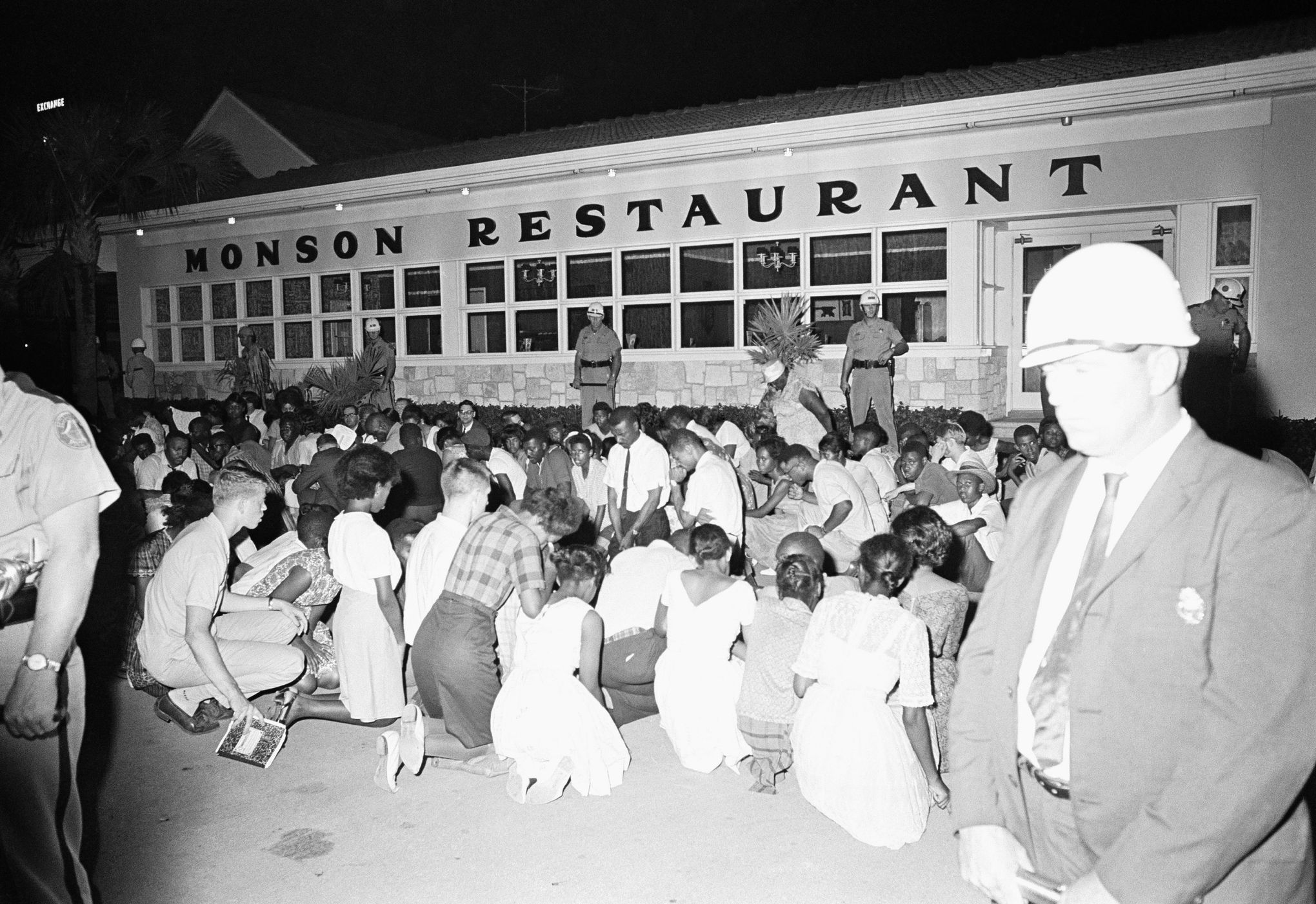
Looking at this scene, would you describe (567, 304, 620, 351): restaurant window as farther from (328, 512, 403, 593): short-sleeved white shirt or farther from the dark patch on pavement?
the dark patch on pavement

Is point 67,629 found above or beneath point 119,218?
beneath

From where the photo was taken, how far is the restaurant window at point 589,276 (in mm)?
14789

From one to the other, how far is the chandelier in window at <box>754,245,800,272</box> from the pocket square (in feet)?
39.1

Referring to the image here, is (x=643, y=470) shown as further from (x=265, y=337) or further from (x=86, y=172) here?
(x=86, y=172)

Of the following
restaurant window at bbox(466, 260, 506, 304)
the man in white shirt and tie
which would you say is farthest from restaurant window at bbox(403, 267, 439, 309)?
the man in white shirt and tie

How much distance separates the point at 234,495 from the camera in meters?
5.28

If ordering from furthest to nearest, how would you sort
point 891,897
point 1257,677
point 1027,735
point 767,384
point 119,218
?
1. point 119,218
2. point 767,384
3. point 891,897
4. point 1027,735
5. point 1257,677

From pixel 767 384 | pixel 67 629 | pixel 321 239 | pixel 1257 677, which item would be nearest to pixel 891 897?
pixel 1257 677

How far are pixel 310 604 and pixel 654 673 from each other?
2134mm

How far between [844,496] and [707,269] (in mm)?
7404

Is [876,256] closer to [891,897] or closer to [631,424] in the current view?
[631,424]

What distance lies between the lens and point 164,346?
64.6 ft

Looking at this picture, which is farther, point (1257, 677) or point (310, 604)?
point (310, 604)

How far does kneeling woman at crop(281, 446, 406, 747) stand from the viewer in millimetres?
5469
